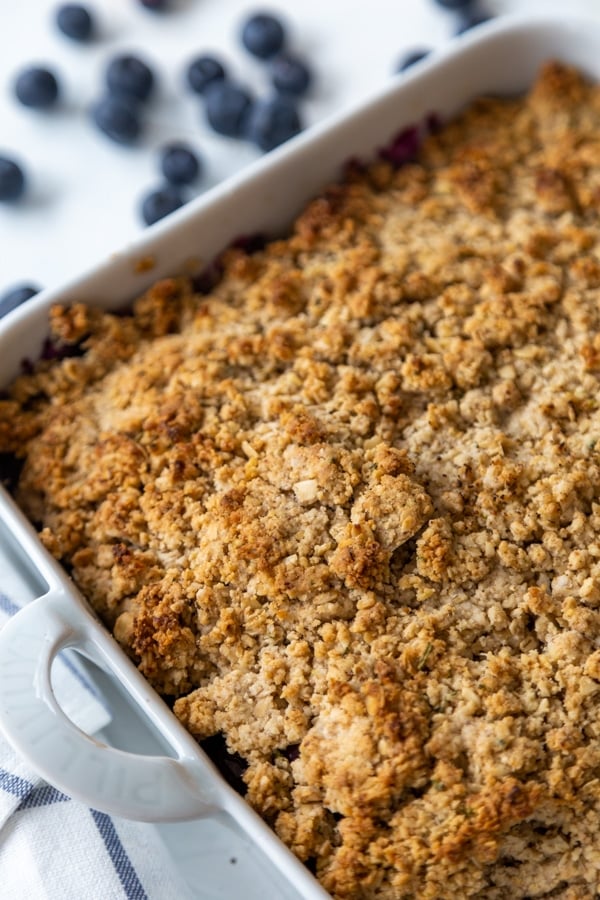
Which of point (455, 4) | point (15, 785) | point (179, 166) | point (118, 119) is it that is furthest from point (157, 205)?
point (15, 785)

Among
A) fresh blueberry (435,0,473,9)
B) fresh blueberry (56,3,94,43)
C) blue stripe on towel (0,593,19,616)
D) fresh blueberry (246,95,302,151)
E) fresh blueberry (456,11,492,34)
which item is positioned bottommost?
blue stripe on towel (0,593,19,616)

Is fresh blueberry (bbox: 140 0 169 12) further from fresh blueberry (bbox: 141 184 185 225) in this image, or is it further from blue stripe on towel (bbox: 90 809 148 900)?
blue stripe on towel (bbox: 90 809 148 900)

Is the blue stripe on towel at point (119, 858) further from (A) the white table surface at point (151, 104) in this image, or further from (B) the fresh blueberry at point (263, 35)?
(B) the fresh blueberry at point (263, 35)

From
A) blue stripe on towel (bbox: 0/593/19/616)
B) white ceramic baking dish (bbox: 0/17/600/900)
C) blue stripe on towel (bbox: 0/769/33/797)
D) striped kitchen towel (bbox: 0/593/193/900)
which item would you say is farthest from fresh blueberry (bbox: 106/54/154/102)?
blue stripe on towel (bbox: 0/769/33/797)

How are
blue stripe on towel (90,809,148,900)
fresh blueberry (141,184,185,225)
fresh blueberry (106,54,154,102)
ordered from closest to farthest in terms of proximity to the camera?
blue stripe on towel (90,809,148,900) < fresh blueberry (141,184,185,225) < fresh blueberry (106,54,154,102)

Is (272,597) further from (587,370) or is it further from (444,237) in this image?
(444,237)

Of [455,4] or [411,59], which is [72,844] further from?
[455,4]

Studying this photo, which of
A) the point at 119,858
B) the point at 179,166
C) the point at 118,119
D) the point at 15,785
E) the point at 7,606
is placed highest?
the point at 118,119
